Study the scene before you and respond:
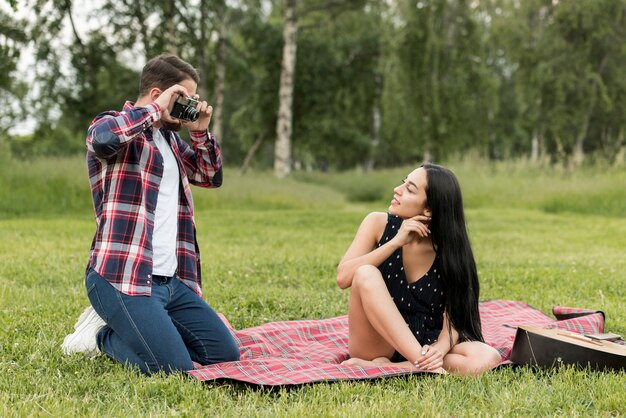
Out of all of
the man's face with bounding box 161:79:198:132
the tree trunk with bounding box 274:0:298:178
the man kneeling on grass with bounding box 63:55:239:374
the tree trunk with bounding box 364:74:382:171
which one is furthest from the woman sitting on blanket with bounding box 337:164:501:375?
the tree trunk with bounding box 364:74:382:171

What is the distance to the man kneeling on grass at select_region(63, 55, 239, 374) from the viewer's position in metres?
3.45

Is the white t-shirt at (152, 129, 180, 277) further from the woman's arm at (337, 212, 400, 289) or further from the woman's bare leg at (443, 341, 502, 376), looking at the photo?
the woman's bare leg at (443, 341, 502, 376)

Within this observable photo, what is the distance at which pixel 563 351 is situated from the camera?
3602 millimetres

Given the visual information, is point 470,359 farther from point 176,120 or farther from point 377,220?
point 176,120

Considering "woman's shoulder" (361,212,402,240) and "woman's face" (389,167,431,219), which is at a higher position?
"woman's face" (389,167,431,219)

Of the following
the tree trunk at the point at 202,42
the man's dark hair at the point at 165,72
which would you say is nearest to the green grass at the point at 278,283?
the man's dark hair at the point at 165,72

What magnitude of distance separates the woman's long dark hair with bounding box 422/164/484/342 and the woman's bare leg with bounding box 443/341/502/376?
0.12 meters

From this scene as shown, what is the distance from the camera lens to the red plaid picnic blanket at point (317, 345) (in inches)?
134

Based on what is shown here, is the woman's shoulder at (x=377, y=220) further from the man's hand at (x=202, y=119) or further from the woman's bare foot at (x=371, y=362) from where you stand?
the man's hand at (x=202, y=119)

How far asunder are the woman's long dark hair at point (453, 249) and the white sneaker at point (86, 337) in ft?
6.05

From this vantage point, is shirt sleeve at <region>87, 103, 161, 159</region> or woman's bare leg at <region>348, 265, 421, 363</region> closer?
shirt sleeve at <region>87, 103, 161, 159</region>

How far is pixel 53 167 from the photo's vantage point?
12.8m

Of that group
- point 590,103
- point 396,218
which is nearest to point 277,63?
point 590,103

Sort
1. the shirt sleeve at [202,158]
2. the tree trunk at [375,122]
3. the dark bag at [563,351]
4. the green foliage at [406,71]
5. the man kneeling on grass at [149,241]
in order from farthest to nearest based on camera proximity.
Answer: the tree trunk at [375,122]
the green foliage at [406,71]
the shirt sleeve at [202,158]
the dark bag at [563,351]
the man kneeling on grass at [149,241]
